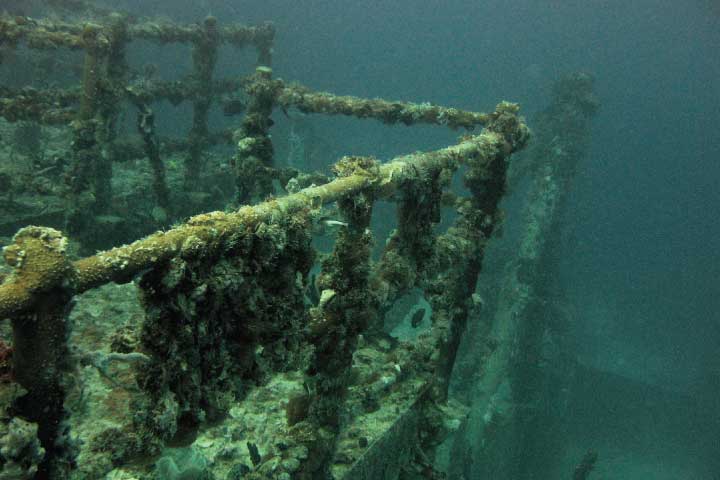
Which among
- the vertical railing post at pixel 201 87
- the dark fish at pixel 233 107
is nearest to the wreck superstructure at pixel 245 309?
the vertical railing post at pixel 201 87

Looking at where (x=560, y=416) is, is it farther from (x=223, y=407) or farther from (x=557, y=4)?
(x=557, y=4)

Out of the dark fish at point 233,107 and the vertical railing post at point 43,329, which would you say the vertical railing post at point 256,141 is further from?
the vertical railing post at point 43,329

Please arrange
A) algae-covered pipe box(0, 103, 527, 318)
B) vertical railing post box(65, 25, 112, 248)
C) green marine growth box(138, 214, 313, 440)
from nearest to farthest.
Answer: algae-covered pipe box(0, 103, 527, 318) < green marine growth box(138, 214, 313, 440) < vertical railing post box(65, 25, 112, 248)

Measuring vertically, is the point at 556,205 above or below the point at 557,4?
below

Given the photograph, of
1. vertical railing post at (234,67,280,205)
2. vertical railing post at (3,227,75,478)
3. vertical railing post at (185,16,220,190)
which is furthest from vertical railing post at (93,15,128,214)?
vertical railing post at (3,227,75,478)

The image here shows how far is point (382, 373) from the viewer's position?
18.0ft

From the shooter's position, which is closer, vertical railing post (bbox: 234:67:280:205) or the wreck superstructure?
the wreck superstructure

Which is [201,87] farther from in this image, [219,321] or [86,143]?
[219,321]

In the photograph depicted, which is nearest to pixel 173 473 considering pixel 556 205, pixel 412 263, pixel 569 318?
pixel 412 263

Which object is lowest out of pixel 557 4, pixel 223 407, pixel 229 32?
pixel 223 407

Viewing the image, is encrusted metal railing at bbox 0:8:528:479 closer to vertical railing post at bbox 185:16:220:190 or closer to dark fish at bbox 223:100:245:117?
vertical railing post at bbox 185:16:220:190

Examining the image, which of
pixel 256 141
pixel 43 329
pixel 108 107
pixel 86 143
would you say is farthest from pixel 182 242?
pixel 108 107

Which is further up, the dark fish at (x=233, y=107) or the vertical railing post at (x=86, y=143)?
the dark fish at (x=233, y=107)

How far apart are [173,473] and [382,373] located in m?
2.86
